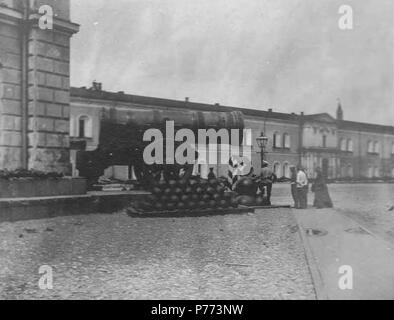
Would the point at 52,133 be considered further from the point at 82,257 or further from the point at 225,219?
the point at 82,257

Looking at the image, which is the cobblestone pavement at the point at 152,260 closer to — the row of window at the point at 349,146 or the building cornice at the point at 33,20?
the building cornice at the point at 33,20

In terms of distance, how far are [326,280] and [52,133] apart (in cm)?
838

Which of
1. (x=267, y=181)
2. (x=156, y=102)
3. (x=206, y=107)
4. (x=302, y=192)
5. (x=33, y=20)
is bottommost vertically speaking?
(x=302, y=192)

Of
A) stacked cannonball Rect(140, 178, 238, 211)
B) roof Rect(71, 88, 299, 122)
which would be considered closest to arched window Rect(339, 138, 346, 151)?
roof Rect(71, 88, 299, 122)

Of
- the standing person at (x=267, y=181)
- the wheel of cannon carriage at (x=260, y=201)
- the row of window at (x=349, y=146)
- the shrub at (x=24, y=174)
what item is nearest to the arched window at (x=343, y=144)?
the row of window at (x=349, y=146)

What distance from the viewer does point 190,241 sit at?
6875mm

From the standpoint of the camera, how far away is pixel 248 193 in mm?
12500

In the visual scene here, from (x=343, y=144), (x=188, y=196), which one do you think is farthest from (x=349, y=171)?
(x=188, y=196)

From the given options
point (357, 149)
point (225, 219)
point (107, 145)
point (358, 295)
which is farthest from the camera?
point (357, 149)

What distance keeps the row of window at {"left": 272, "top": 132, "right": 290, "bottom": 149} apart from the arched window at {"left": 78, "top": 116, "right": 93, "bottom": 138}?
60.6ft

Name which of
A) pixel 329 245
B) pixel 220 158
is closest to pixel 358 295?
pixel 329 245

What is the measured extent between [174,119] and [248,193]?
305 centimetres

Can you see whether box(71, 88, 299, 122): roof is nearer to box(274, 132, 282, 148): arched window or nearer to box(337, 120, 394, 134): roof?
box(274, 132, 282, 148): arched window

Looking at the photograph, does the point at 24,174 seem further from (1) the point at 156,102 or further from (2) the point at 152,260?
(1) the point at 156,102
